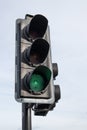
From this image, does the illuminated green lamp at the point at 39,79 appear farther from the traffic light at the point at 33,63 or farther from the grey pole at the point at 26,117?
the grey pole at the point at 26,117

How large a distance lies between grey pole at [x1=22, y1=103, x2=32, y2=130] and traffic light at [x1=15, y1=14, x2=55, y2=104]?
0.33 m

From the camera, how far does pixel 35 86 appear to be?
353 cm

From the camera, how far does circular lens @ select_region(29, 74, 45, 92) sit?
348 cm

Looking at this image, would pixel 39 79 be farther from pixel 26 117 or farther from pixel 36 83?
pixel 26 117

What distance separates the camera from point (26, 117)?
3.56m

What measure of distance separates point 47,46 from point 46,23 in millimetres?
415

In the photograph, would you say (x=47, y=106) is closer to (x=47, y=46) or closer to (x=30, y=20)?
(x=47, y=46)

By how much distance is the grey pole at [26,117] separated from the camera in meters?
3.48

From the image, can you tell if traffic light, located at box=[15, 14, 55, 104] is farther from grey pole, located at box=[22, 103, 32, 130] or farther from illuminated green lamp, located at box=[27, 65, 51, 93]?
grey pole, located at box=[22, 103, 32, 130]

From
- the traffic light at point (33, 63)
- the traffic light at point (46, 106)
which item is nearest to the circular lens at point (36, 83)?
the traffic light at point (33, 63)

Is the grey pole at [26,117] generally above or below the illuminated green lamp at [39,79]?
below

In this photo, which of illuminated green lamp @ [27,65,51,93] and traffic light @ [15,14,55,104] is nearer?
traffic light @ [15,14,55,104]

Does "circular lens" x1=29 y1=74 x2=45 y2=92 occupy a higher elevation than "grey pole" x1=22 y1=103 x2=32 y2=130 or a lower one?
higher

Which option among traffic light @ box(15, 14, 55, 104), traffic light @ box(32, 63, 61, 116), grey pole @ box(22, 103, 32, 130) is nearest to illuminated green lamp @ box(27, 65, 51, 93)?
traffic light @ box(15, 14, 55, 104)
